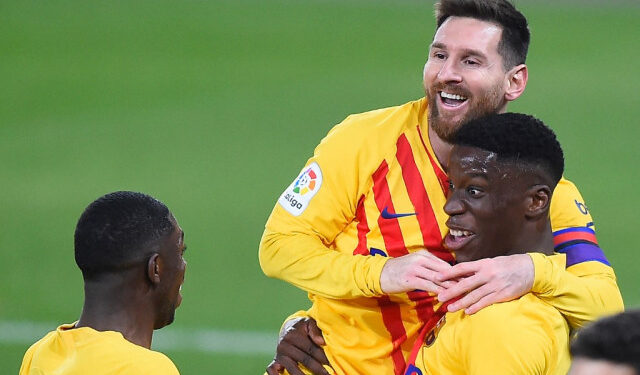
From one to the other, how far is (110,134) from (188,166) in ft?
4.15

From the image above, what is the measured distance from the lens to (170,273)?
13.8ft

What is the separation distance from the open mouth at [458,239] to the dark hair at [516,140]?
0.30 metres

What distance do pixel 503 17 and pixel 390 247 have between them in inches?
42.6

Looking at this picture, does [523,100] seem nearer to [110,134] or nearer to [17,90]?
[110,134]

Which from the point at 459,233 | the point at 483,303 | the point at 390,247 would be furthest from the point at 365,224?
the point at 483,303

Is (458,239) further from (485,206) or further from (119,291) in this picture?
(119,291)

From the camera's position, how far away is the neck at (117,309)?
13.2 ft

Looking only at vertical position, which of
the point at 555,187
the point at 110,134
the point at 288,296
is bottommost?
the point at 288,296

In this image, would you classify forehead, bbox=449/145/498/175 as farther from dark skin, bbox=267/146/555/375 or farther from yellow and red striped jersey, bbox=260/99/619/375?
yellow and red striped jersey, bbox=260/99/619/375

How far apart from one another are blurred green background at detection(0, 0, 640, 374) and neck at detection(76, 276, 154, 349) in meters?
3.58

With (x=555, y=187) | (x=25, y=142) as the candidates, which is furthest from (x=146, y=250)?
(x=25, y=142)

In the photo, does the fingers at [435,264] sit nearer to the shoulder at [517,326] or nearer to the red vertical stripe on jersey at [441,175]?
the shoulder at [517,326]

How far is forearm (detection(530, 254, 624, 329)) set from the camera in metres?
4.01

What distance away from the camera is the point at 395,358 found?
4.61 meters
